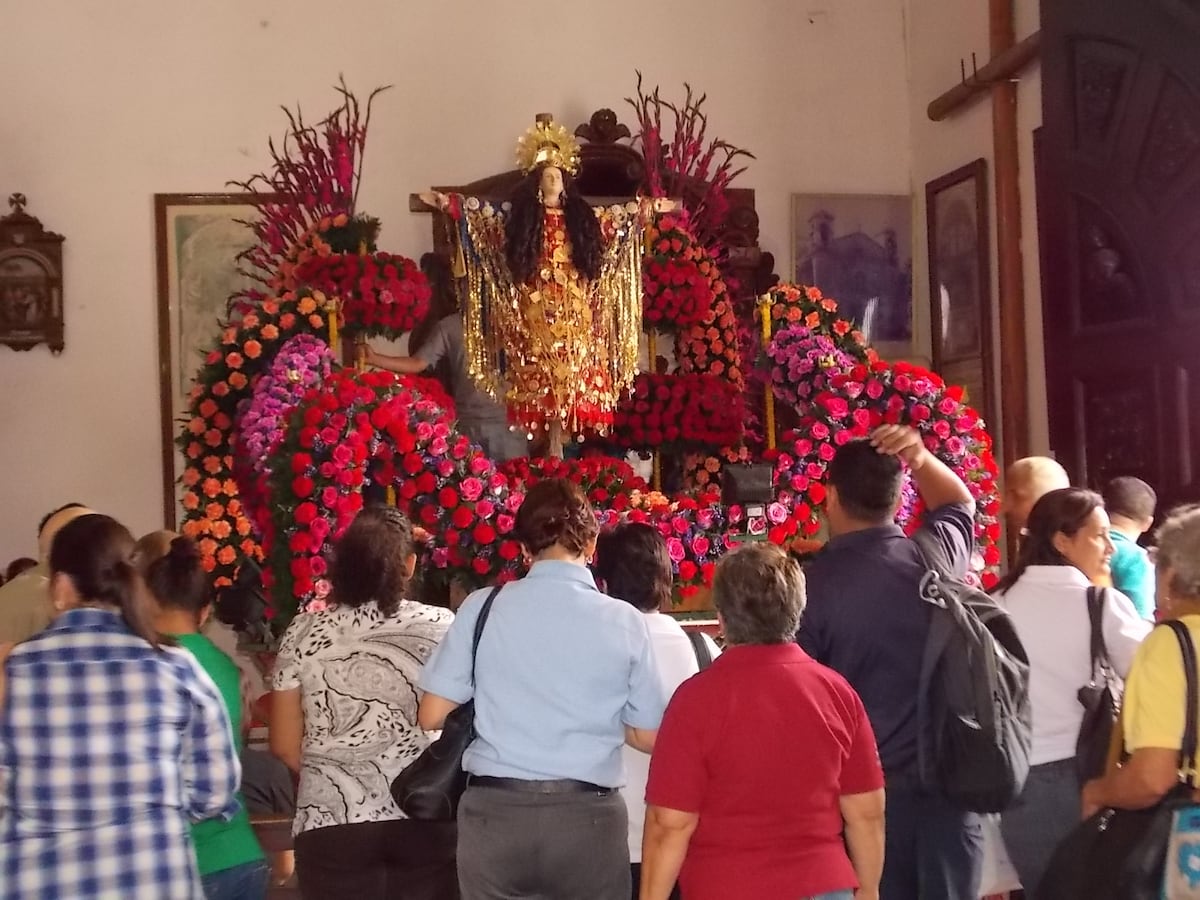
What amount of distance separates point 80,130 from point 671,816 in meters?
6.21

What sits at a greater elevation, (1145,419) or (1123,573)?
(1145,419)

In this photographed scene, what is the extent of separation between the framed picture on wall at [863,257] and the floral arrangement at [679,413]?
4.56 ft

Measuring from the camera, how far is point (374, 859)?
10.4 feet

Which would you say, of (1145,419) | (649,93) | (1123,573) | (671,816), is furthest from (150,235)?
(671,816)

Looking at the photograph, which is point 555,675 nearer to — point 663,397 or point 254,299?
point 663,397

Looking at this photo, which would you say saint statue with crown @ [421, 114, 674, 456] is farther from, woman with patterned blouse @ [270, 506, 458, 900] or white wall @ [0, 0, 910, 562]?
woman with patterned blouse @ [270, 506, 458, 900]

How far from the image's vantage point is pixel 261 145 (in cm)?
763

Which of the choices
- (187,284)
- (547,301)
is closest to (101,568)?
(547,301)

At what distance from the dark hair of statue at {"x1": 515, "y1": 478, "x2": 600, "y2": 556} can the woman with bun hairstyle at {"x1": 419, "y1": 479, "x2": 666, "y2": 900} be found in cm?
6

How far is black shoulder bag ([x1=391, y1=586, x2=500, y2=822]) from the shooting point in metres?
2.91

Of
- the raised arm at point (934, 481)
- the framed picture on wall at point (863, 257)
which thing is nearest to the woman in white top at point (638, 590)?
the raised arm at point (934, 481)

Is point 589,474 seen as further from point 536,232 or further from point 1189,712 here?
point 1189,712

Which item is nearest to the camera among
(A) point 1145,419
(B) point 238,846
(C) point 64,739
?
(C) point 64,739

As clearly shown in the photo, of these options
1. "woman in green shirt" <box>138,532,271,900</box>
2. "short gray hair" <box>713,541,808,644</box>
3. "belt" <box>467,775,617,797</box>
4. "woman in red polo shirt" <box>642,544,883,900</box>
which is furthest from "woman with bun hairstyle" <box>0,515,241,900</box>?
"short gray hair" <box>713,541,808,644</box>
